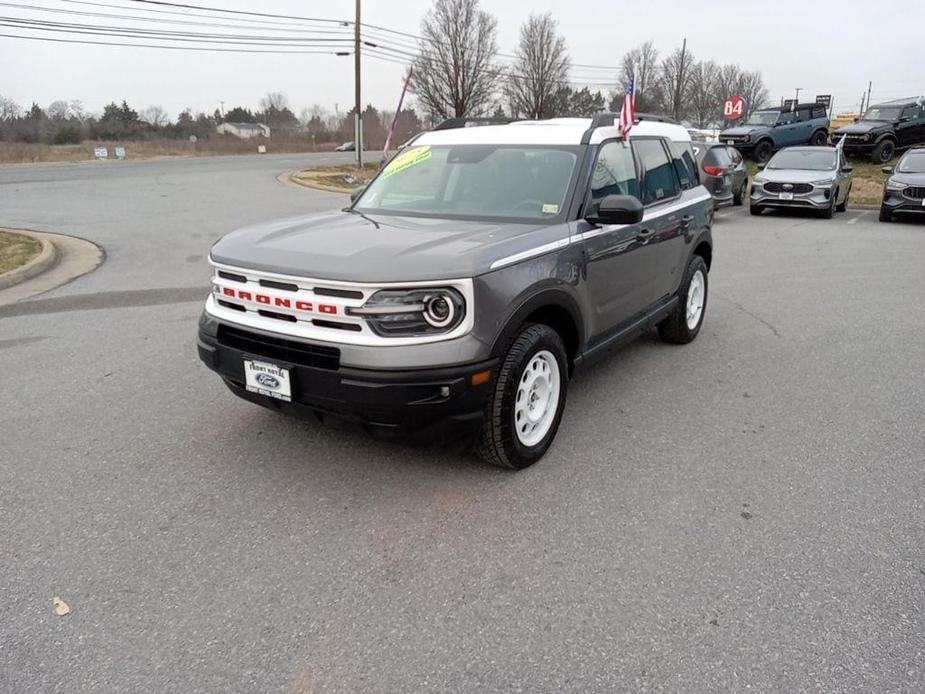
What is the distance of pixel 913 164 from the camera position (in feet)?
49.1

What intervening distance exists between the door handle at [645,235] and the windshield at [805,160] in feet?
43.8

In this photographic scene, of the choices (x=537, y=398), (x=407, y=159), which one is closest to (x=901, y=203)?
(x=407, y=159)

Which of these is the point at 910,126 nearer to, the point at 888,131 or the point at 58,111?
the point at 888,131

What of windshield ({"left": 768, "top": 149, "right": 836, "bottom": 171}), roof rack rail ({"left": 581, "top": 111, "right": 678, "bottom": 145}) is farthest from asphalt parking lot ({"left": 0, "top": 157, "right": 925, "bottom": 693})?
windshield ({"left": 768, "top": 149, "right": 836, "bottom": 171})

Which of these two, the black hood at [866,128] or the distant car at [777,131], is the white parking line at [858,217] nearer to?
the distant car at [777,131]

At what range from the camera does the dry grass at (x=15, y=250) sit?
879 centimetres

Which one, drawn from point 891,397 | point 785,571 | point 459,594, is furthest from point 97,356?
point 891,397

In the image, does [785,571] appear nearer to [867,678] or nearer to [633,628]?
[867,678]

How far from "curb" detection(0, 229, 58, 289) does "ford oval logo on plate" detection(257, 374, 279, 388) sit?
646 cm

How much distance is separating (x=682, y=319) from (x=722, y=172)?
1037 cm

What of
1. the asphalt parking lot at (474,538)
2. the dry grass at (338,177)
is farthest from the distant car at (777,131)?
the asphalt parking lot at (474,538)

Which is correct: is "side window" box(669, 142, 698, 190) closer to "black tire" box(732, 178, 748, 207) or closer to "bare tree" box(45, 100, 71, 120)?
"black tire" box(732, 178, 748, 207)

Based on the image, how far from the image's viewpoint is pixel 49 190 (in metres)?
19.3

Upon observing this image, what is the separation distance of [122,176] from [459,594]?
2598 centimetres
